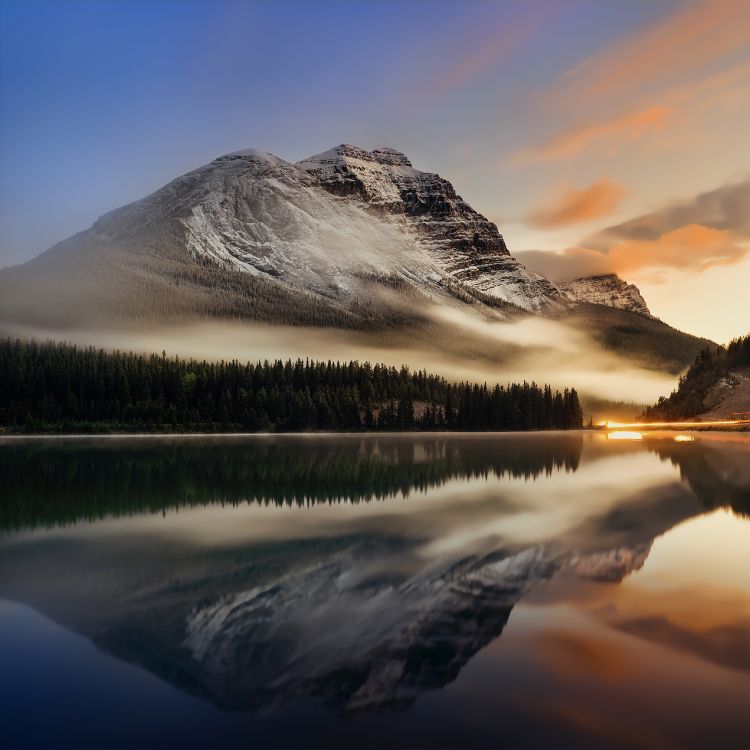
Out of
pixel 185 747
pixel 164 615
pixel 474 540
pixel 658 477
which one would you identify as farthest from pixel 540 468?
pixel 185 747

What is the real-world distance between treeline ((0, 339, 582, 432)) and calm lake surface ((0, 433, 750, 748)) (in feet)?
380

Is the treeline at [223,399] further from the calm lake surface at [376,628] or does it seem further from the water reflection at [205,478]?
the calm lake surface at [376,628]

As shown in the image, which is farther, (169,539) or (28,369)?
(28,369)

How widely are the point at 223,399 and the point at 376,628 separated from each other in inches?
5629

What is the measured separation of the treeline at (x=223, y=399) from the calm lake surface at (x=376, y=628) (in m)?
116

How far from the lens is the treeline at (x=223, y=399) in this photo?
140m

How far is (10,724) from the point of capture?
10266mm

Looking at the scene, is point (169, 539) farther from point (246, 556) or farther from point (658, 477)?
point (658, 477)

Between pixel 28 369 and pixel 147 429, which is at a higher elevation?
pixel 28 369

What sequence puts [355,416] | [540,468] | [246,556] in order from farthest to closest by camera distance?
[355,416] → [540,468] → [246,556]

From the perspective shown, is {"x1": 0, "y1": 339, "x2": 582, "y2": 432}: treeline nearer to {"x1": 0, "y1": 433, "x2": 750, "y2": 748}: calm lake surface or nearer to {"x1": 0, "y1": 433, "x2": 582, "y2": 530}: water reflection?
{"x1": 0, "y1": 433, "x2": 582, "y2": 530}: water reflection

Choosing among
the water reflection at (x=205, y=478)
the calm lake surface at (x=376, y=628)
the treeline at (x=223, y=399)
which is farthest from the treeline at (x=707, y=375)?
the calm lake surface at (x=376, y=628)

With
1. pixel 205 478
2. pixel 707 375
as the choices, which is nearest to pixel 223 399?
pixel 205 478

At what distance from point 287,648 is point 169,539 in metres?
13.3
